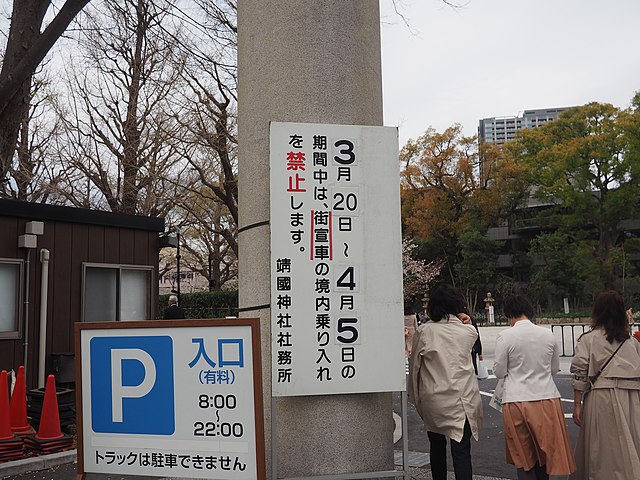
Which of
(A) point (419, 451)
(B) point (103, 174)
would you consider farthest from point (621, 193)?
(A) point (419, 451)

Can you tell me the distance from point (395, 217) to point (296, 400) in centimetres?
140

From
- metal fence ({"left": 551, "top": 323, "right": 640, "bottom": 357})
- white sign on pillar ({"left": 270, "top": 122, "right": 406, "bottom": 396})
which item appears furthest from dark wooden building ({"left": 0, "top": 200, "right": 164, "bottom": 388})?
metal fence ({"left": 551, "top": 323, "right": 640, "bottom": 357})

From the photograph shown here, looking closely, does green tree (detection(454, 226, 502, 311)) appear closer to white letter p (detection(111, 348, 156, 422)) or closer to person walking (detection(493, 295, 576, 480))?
person walking (detection(493, 295, 576, 480))

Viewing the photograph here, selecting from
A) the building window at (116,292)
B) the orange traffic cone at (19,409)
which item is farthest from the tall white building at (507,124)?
the orange traffic cone at (19,409)

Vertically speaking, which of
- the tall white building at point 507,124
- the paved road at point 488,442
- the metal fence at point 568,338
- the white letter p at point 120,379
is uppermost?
the tall white building at point 507,124

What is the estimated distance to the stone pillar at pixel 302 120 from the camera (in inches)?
176

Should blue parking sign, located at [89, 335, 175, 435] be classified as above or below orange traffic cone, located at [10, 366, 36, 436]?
above

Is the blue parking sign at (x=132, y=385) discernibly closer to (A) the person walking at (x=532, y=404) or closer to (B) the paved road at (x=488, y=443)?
(A) the person walking at (x=532, y=404)

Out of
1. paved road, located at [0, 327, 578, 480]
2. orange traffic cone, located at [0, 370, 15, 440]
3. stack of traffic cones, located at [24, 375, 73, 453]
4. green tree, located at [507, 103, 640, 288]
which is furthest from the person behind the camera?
green tree, located at [507, 103, 640, 288]

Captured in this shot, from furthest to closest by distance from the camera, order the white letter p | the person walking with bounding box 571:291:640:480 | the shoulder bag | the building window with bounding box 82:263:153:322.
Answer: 1. the building window with bounding box 82:263:153:322
2. the shoulder bag
3. the person walking with bounding box 571:291:640:480
4. the white letter p

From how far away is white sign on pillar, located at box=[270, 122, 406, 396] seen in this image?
13.7ft

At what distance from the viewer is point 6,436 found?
7238 millimetres

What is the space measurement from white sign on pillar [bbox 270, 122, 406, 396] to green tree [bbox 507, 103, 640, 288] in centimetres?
3725

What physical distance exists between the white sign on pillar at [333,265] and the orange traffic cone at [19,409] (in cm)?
480
